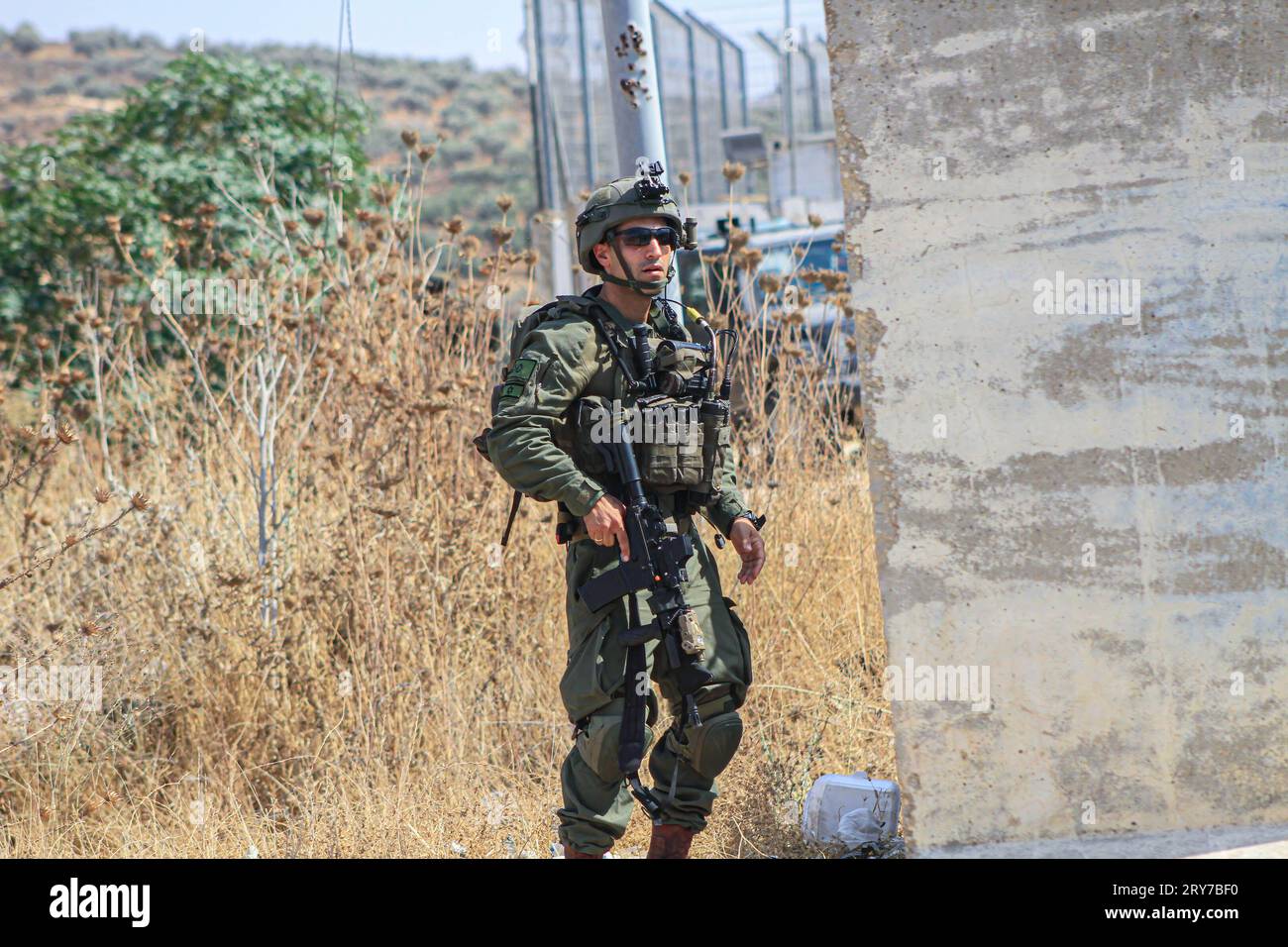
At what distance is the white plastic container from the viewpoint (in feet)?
11.0

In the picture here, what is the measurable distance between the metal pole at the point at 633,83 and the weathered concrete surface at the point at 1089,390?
1.18 meters

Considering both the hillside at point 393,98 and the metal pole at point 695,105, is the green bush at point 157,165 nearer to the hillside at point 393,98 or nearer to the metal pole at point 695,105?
the metal pole at point 695,105

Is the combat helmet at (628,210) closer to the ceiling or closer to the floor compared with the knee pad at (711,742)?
closer to the ceiling

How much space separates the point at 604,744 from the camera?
3002mm

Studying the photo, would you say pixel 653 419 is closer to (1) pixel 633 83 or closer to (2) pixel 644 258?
(2) pixel 644 258

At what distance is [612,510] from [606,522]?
0.11 ft

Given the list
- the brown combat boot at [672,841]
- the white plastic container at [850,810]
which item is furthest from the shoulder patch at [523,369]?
the white plastic container at [850,810]

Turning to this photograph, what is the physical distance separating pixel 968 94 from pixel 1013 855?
5.04 feet

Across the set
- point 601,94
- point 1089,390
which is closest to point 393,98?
point 601,94

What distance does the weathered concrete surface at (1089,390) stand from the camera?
8.77 ft

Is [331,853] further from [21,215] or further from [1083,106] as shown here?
[21,215]

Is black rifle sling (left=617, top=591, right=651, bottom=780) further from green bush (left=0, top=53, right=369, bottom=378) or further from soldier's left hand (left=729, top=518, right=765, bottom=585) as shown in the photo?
green bush (left=0, top=53, right=369, bottom=378)

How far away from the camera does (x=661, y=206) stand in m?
3.15
